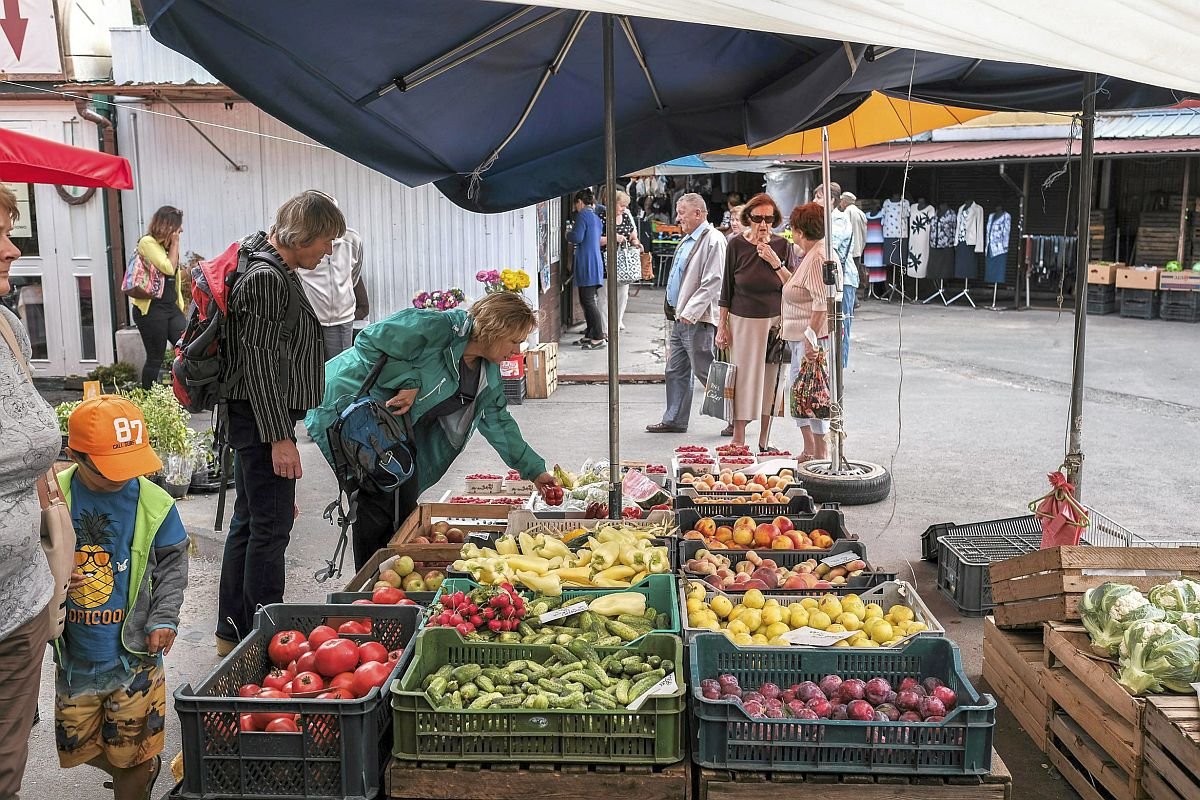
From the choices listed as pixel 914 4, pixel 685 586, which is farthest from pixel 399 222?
pixel 914 4

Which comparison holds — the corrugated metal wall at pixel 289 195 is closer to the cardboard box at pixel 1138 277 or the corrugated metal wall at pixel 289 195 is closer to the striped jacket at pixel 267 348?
the striped jacket at pixel 267 348

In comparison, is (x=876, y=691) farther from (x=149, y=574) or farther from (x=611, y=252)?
(x=611, y=252)

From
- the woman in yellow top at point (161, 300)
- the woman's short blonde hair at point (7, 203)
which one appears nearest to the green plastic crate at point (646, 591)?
the woman's short blonde hair at point (7, 203)

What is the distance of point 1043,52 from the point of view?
8.51ft

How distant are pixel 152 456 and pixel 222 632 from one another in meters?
1.82

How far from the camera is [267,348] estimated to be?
4.40 metres

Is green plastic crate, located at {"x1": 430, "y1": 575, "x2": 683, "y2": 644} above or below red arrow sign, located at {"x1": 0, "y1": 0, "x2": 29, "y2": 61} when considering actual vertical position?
below

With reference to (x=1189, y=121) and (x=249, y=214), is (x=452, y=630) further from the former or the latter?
(x=1189, y=121)

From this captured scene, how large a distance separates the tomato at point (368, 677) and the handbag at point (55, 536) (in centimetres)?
86

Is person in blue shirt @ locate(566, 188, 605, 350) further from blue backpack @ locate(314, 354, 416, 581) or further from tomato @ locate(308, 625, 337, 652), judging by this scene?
tomato @ locate(308, 625, 337, 652)

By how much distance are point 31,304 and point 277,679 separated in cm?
1038

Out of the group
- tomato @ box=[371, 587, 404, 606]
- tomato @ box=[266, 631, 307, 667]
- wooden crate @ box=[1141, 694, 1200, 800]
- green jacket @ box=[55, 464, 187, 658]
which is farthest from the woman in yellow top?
wooden crate @ box=[1141, 694, 1200, 800]

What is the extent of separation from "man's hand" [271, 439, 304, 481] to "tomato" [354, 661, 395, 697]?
1268 millimetres

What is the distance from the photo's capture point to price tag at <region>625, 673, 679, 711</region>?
121 inches
